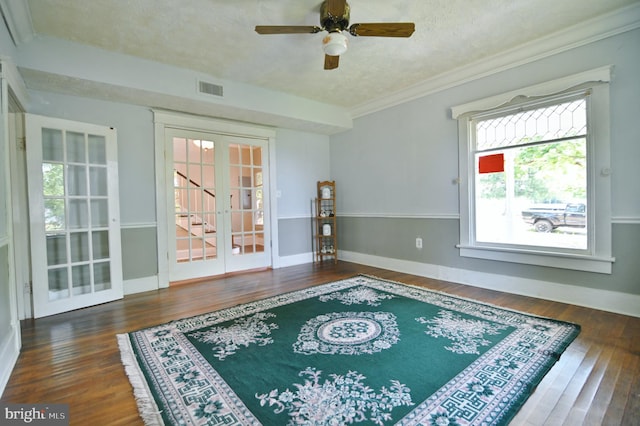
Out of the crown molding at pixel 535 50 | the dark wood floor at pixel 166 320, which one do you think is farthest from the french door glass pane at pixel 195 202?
the crown molding at pixel 535 50

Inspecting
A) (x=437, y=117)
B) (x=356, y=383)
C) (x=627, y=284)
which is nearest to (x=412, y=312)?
(x=356, y=383)

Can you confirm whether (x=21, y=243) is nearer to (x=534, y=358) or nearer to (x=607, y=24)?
(x=534, y=358)

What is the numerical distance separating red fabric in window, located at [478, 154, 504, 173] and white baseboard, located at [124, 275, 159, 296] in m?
4.40

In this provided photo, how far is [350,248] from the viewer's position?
5.49 meters

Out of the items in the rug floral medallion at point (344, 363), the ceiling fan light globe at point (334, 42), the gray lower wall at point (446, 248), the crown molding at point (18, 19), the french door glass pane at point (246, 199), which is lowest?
the rug floral medallion at point (344, 363)

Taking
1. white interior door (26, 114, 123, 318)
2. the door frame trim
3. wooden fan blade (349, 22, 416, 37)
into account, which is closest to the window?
wooden fan blade (349, 22, 416, 37)

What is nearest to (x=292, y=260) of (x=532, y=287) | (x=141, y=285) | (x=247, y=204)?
(x=247, y=204)

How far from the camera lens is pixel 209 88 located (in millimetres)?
3721

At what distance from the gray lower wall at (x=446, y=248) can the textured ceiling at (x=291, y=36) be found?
6.60 ft

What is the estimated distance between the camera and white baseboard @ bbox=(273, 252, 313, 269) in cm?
512

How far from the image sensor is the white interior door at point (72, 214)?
3.01 m

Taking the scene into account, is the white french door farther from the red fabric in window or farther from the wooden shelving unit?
the red fabric in window

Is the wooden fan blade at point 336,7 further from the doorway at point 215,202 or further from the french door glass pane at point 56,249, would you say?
the french door glass pane at point 56,249

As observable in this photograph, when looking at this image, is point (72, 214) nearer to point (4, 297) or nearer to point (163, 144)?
point (163, 144)
